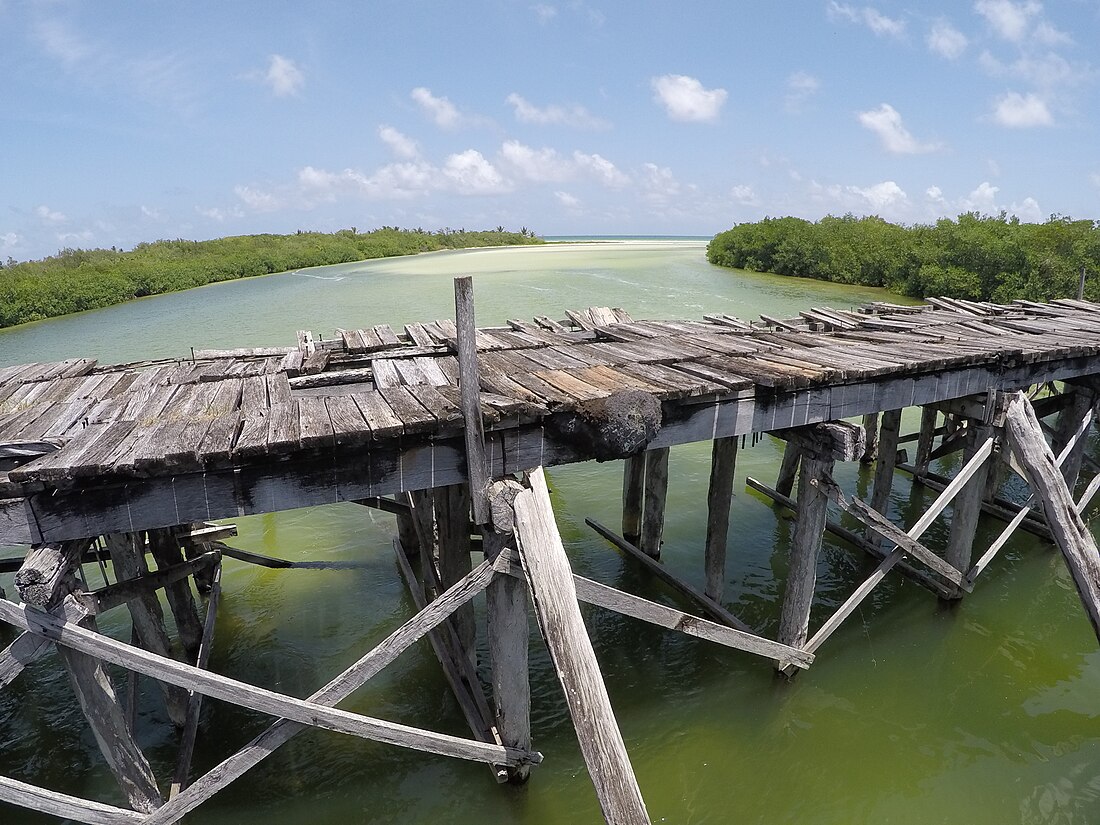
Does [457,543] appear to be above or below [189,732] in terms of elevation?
above

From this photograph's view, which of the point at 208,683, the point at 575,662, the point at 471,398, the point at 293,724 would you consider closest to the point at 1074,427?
the point at 575,662

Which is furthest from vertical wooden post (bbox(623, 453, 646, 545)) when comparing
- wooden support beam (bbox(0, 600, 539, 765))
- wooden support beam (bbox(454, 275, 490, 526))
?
wooden support beam (bbox(0, 600, 539, 765))

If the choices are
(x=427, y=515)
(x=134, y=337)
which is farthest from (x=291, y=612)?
(x=134, y=337)

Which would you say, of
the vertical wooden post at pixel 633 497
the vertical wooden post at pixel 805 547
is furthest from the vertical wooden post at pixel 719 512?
the vertical wooden post at pixel 633 497

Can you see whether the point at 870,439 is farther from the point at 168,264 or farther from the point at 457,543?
the point at 168,264

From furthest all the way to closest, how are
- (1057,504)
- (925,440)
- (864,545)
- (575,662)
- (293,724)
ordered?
(925,440) < (864,545) < (1057,504) < (293,724) < (575,662)

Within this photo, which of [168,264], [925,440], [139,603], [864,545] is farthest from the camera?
[168,264]
